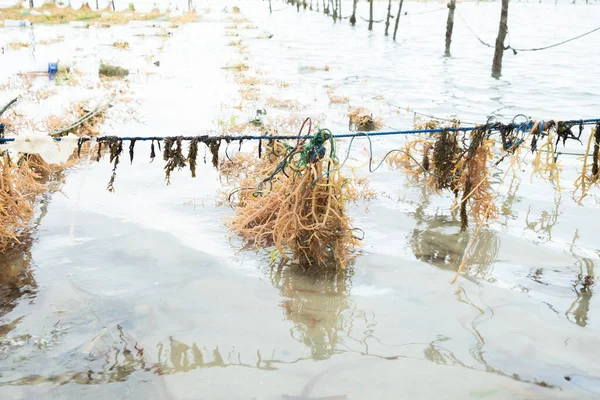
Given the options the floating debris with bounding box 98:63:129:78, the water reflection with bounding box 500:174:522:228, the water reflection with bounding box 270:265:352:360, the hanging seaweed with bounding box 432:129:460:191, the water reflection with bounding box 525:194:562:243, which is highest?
the floating debris with bounding box 98:63:129:78

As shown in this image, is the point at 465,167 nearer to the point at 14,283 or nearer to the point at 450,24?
the point at 14,283

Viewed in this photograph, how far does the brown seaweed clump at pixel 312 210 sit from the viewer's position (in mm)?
4148

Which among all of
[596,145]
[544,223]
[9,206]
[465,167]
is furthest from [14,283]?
[544,223]

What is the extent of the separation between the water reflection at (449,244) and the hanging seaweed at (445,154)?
25.1 inches

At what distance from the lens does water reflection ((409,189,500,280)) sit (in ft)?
15.9

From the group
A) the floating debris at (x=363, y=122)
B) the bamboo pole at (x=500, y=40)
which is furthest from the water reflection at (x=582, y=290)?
the bamboo pole at (x=500, y=40)

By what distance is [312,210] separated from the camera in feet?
13.8

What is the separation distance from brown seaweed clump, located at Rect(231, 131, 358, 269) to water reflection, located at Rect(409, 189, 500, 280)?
977 millimetres

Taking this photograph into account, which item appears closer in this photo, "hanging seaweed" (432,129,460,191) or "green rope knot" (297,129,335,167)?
"green rope knot" (297,129,335,167)

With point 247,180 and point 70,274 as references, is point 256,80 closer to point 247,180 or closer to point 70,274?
point 247,180

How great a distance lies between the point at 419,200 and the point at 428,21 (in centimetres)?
3785

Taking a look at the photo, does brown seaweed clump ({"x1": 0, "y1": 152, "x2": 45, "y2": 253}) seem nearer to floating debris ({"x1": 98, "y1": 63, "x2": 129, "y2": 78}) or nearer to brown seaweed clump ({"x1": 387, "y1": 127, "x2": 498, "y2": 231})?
brown seaweed clump ({"x1": 387, "y1": 127, "x2": 498, "y2": 231})

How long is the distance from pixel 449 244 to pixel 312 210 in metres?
1.95

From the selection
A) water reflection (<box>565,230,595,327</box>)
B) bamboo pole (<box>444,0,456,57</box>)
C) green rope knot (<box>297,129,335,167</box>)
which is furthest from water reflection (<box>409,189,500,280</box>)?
bamboo pole (<box>444,0,456,57</box>)
